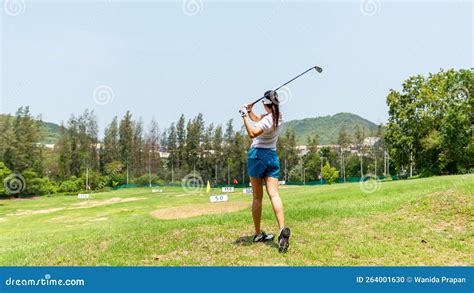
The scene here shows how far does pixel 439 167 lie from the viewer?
5053 cm

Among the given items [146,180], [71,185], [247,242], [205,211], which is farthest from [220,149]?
[247,242]

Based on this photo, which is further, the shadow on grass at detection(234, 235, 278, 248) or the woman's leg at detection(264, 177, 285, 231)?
the shadow on grass at detection(234, 235, 278, 248)

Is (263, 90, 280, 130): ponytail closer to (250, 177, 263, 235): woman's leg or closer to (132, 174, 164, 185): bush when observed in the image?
(250, 177, 263, 235): woman's leg

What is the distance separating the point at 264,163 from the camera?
23.3 ft

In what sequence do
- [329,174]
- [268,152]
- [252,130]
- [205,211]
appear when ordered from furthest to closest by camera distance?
1. [329,174]
2. [205,211]
3. [268,152]
4. [252,130]

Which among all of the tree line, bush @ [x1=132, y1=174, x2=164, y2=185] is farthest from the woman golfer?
bush @ [x1=132, y1=174, x2=164, y2=185]

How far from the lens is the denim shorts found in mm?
7113

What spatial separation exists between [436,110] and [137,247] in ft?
176

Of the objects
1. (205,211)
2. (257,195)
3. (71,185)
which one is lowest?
(71,185)

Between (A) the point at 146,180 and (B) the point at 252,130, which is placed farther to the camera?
(A) the point at 146,180

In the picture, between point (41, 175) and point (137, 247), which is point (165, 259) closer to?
point (137, 247)

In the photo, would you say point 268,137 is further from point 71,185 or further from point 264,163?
point 71,185

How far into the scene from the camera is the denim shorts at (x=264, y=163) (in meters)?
7.11
